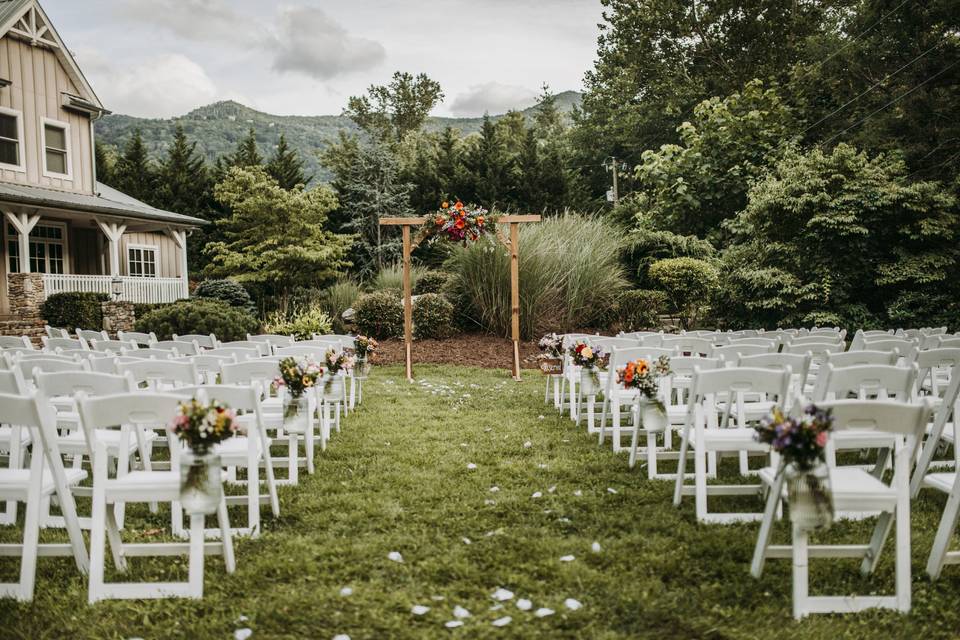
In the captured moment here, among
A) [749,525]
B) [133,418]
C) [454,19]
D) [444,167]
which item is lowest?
[749,525]

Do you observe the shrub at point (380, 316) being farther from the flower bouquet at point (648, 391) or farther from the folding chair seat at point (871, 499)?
the folding chair seat at point (871, 499)

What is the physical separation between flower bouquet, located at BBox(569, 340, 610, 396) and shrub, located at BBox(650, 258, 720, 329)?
9.74 m

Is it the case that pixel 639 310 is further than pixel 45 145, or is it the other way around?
pixel 45 145

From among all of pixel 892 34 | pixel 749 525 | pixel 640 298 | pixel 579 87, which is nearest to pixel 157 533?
pixel 749 525

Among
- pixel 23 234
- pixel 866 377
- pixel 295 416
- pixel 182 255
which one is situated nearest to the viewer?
pixel 866 377

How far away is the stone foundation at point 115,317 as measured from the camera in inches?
647

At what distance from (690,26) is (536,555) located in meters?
30.2

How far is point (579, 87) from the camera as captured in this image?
3534 centimetres

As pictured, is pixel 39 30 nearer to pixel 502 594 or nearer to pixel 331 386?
pixel 331 386

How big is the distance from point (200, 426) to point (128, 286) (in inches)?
Answer: 695

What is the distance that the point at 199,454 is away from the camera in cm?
317

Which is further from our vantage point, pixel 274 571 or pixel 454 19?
pixel 454 19

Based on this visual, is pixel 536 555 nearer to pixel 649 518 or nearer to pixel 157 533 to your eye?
pixel 649 518

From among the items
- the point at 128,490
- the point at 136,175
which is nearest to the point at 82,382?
the point at 128,490
